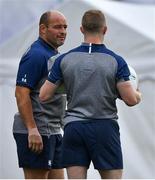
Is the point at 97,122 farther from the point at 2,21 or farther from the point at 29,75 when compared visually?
the point at 2,21

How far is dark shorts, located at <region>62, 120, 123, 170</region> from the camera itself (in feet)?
11.6

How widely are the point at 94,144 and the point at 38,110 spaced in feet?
2.24

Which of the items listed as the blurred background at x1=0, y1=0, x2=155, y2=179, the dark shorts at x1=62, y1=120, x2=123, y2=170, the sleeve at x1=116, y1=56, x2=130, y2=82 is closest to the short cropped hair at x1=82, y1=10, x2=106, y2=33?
the sleeve at x1=116, y1=56, x2=130, y2=82

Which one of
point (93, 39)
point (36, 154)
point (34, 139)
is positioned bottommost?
point (36, 154)

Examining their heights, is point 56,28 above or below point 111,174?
above

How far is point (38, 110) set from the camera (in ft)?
13.5

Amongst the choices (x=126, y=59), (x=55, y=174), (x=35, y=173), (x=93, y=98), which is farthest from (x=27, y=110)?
(x=126, y=59)

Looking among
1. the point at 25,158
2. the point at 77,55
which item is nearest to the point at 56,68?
the point at 77,55

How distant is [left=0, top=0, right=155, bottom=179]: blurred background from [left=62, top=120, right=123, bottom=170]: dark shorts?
2.11 m

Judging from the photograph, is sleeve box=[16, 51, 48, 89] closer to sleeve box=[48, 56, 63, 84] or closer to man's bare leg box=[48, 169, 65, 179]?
sleeve box=[48, 56, 63, 84]

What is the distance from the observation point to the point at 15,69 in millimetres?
5754

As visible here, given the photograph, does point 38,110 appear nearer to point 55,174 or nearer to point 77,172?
point 55,174

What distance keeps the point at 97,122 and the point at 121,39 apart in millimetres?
2227

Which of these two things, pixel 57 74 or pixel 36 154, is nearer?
pixel 57 74
